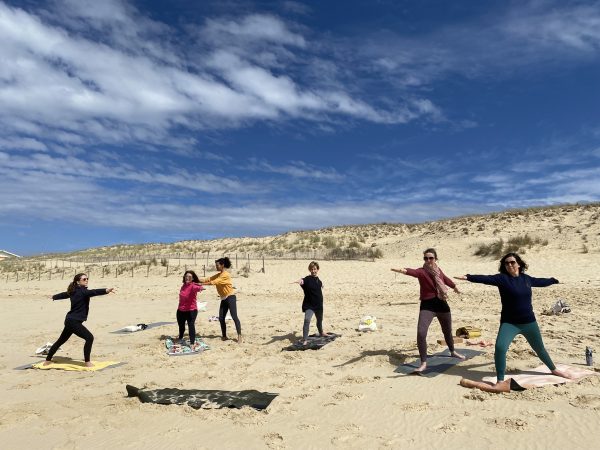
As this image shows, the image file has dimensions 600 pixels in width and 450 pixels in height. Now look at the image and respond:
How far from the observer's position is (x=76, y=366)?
27.2 feet

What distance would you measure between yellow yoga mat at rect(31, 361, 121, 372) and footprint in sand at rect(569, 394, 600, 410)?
290 inches

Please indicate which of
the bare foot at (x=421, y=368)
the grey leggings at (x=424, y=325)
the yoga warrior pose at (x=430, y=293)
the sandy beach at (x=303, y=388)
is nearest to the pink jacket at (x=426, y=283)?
the yoga warrior pose at (x=430, y=293)

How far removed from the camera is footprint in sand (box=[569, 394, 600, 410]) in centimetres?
509

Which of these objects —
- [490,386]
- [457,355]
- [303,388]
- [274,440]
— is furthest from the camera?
[457,355]

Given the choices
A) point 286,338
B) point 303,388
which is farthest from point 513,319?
point 286,338

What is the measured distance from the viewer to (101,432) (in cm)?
514

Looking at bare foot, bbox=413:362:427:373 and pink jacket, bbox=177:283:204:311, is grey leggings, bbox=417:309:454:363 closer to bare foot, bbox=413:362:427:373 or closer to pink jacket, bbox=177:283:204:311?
bare foot, bbox=413:362:427:373

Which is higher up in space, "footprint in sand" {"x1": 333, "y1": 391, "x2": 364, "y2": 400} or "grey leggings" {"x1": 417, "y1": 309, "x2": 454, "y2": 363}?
"grey leggings" {"x1": 417, "y1": 309, "x2": 454, "y2": 363}

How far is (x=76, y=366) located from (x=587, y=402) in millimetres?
7959

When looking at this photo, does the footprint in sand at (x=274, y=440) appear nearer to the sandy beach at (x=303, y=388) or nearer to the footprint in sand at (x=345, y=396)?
the sandy beach at (x=303, y=388)

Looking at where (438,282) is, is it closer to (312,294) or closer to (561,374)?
(561,374)

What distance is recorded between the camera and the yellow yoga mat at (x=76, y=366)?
8148 mm

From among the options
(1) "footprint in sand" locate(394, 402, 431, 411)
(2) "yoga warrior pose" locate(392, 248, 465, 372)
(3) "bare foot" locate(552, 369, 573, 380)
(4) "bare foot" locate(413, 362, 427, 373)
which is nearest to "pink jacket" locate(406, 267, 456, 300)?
(2) "yoga warrior pose" locate(392, 248, 465, 372)

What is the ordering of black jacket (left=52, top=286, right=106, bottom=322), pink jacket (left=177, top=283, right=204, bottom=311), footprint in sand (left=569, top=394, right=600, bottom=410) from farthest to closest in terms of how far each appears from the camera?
pink jacket (left=177, top=283, right=204, bottom=311) < black jacket (left=52, top=286, right=106, bottom=322) < footprint in sand (left=569, top=394, right=600, bottom=410)
